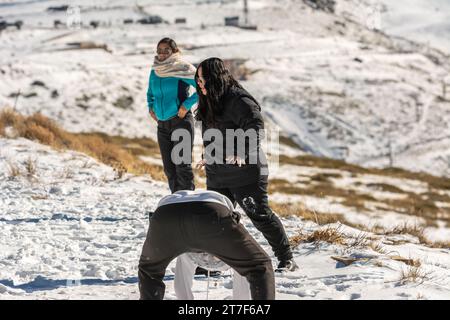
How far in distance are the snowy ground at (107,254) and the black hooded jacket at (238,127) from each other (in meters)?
0.75

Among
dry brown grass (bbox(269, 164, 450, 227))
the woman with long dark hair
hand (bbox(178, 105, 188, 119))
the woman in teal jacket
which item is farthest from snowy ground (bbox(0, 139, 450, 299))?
dry brown grass (bbox(269, 164, 450, 227))

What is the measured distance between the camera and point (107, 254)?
5.35m

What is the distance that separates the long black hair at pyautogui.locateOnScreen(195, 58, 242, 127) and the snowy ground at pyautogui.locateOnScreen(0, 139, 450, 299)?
120cm

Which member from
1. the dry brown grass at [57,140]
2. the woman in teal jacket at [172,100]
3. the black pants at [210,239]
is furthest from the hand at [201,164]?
the dry brown grass at [57,140]

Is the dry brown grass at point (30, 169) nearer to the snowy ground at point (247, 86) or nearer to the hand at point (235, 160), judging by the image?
the snowy ground at point (247, 86)

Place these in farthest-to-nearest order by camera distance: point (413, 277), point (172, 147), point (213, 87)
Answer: point (172, 147)
point (413, 277)
point (213, 87)

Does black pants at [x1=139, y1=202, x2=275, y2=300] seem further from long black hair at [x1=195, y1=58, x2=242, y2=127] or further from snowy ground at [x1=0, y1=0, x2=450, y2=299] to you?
long black hair at [x1=195, y1=58, x2=242, y2=127]

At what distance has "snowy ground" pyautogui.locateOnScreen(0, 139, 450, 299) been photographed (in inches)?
167

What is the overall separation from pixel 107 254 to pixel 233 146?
174cm

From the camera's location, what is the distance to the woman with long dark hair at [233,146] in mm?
4207

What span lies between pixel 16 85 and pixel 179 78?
29363 mm

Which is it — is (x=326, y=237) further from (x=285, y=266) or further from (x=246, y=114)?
(x=246, y=114)

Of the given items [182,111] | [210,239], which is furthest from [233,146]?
[182,111]

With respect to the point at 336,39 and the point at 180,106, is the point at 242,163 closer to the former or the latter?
the point at 180,106
